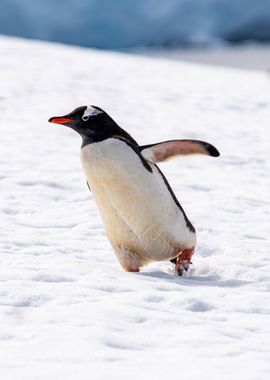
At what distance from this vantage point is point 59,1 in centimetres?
1592

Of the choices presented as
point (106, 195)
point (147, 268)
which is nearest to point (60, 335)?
point (106, 195)

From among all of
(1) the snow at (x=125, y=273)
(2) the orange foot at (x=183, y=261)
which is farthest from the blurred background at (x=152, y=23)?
(2) the orange foot at (x=183, y=261)

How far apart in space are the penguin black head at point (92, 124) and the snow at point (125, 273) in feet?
1.44

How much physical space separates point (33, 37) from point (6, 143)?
37.1 feet

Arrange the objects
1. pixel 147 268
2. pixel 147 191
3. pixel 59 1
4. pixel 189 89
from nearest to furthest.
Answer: pixel 147 191, pixel 147 268, pixel 189 89, pixel 59 1

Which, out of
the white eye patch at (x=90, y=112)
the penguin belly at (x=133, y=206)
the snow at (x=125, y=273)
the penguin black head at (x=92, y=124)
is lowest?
the snow at (x=125, y=273)

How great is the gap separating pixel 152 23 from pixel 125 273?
14.0 m

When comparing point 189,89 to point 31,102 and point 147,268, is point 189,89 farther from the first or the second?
point 147,268

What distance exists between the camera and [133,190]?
279cm

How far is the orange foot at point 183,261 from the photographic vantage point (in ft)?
9.64

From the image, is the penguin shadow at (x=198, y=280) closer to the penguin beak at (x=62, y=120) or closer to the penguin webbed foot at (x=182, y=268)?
the penguin webbed foot at (x=182, y=268)

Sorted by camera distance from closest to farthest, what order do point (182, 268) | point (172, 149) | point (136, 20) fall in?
point (172, 149) < point (182, 268) < point (136, 20)

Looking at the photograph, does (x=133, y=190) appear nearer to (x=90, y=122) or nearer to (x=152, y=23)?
(x=90, y=122)

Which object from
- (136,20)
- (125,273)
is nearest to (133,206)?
(125,273)
